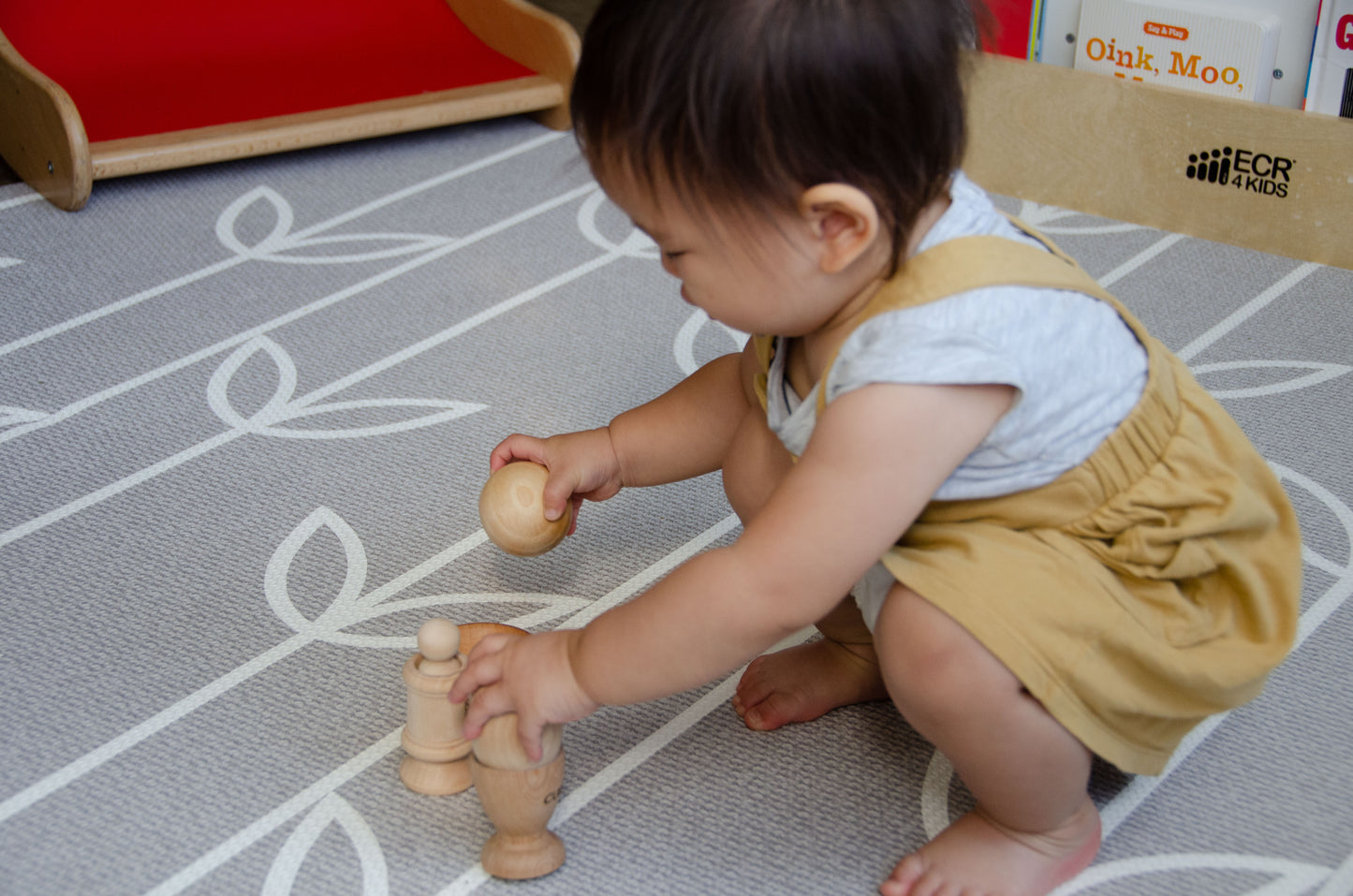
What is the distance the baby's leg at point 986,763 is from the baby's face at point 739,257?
130 mm

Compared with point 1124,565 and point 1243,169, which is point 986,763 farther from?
point 1243,169

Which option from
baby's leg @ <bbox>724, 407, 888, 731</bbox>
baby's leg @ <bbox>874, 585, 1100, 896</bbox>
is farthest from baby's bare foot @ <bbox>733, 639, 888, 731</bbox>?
baby's leg @ <bbox>874, 585, 1100, 896</bbox>

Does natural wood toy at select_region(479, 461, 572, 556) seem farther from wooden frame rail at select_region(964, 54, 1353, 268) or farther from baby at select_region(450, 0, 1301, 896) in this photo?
wooden frame rail at select_region(964, 54, 1353, 268)

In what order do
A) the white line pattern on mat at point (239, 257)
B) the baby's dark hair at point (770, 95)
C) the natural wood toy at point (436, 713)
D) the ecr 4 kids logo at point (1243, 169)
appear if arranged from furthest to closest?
the ecr 4 kids logo at point (1243, 169)
the white line pattern on mat at point (239, 257)
the natural wood toy at point (436, 713)
the baby's dark hair at point (770, 95)

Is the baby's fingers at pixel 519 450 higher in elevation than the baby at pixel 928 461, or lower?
lower

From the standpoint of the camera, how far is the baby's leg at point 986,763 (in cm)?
55

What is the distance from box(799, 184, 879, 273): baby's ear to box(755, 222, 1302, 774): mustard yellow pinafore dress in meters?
Answer: 0.03

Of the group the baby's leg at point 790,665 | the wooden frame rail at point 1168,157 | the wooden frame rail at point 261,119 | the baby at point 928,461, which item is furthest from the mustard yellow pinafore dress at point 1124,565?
the wooden frame rail at point 261,119

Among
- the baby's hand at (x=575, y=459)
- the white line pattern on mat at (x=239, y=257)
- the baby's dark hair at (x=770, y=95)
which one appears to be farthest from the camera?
the white line pattern on mat at (x=239, y=257)

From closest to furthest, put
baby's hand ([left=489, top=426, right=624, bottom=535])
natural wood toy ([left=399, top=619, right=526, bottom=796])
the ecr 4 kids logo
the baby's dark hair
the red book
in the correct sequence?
1. the baby's dark hair
2. natural wood toy ([left=399, top=619, right=526, bottom=796])
3. baby's hand ([left=489, top=426, right=624, bottom=535])
4. the ecr 4 kids logo
5. the red book

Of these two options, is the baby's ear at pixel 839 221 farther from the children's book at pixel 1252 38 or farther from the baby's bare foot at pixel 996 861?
the children's book at pixel 1252 38

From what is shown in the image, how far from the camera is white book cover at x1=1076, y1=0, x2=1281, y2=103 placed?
3.91 feet

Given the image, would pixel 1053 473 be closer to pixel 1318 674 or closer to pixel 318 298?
pixel 1318 674

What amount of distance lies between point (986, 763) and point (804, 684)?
5.6 inches
